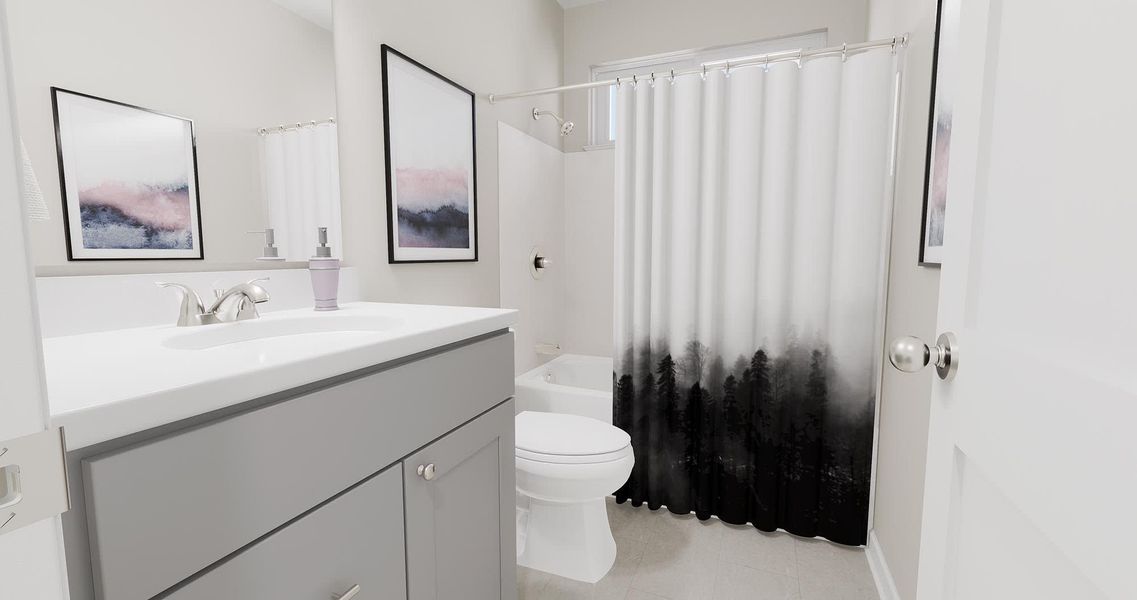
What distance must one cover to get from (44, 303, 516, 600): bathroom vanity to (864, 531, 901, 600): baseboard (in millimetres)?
1210

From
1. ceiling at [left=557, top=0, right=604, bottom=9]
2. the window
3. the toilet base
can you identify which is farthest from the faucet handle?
ceiling at [left=557, top=0, right=604, bottom=9]

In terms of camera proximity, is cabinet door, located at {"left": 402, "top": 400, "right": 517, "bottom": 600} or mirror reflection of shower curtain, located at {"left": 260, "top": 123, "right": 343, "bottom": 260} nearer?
cabinet door, located at {"left": 402, "top": 400, "right": 517, "bottom": 600}

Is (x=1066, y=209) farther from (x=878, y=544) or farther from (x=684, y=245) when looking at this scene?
(x=878, y=544)

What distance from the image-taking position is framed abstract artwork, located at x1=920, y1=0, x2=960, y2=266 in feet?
3.88

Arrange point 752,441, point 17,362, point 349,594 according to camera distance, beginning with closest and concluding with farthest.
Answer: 1. point 17,362
2. point 349,594
3. point 752,441

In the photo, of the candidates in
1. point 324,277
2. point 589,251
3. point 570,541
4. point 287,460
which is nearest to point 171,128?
point 324,277

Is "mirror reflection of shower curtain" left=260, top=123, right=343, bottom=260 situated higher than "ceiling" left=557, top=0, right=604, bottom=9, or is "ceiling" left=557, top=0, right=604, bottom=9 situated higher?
"ceiling" left=557, top=0, right=604, bottom=9

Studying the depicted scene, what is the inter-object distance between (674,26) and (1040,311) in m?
2.53

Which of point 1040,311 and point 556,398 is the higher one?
point 1040,311

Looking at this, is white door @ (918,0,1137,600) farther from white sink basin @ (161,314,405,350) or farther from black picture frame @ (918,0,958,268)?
white sink basin @ (161,314,405,350)

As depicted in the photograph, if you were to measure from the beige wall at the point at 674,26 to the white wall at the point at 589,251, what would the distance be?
18 cm

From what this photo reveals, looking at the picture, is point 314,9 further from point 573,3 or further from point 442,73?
point 573,3

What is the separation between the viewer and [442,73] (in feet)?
5.91

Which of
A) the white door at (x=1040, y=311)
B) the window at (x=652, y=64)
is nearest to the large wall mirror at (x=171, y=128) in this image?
the white door at (x=1040, y=311)
